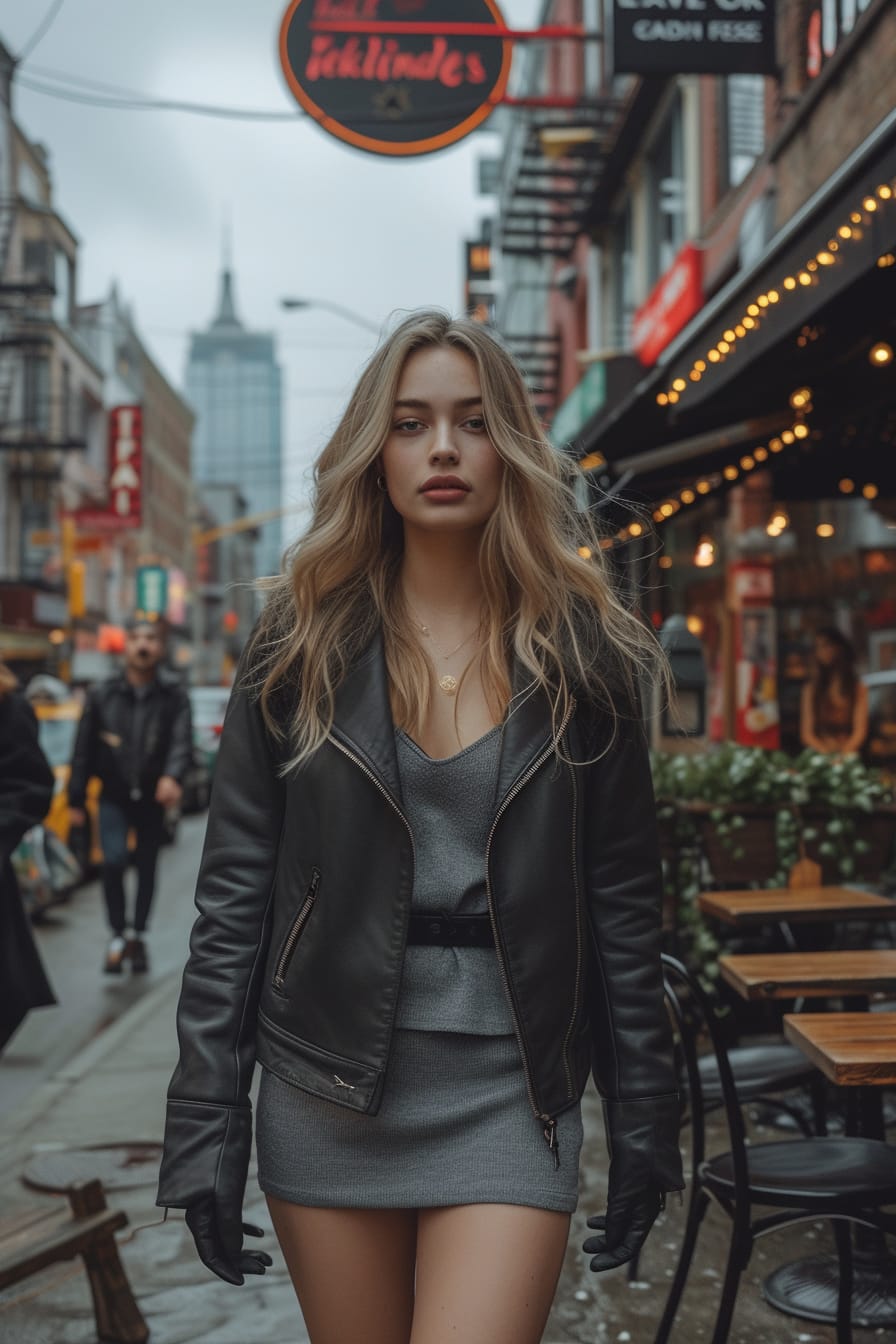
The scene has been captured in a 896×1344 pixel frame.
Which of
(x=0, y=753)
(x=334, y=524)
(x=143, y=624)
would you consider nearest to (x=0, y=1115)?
(x=0, y=753)

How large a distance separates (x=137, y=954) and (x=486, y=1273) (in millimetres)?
7213

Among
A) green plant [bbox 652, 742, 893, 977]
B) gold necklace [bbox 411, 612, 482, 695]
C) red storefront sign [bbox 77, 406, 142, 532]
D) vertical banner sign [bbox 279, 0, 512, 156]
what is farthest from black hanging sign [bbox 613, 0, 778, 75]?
red storefront sign [bbox 77, 406, 142, 532]

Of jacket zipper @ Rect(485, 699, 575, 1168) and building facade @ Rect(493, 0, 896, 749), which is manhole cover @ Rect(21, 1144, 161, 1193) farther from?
jacket zipper @ Rect(485, 699, 575, 1168)

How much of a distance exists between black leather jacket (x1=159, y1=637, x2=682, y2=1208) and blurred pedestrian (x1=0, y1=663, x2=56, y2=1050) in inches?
89.8

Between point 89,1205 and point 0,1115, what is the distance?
2.56m

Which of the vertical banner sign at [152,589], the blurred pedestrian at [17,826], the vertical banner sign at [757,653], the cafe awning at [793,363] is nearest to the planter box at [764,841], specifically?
the cafe awning at [793,363]

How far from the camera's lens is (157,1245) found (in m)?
4.47

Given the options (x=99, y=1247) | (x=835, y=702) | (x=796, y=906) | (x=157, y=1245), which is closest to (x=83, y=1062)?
(x=157, y=1245)

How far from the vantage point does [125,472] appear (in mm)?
40031

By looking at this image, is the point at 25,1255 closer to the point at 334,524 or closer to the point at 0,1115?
the point at 334,524

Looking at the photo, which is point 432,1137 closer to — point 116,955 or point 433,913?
point 433,913

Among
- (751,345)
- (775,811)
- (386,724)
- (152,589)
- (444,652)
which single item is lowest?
(775,811)

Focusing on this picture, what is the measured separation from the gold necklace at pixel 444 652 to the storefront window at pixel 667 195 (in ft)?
45.3

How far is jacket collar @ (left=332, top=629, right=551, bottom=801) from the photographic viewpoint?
2135mm
